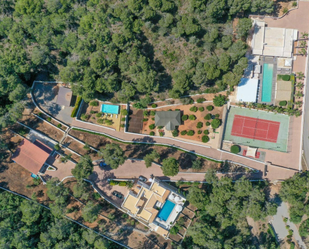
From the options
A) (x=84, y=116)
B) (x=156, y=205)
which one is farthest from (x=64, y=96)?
(x=156, y=205)

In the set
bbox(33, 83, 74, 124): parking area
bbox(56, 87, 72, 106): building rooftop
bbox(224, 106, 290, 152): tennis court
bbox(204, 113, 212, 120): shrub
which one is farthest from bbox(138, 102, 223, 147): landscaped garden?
bbox(33, 83, 74, 124): parking area

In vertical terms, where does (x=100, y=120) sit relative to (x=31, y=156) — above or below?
above

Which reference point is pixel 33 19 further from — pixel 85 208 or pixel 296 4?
pixel 296 4

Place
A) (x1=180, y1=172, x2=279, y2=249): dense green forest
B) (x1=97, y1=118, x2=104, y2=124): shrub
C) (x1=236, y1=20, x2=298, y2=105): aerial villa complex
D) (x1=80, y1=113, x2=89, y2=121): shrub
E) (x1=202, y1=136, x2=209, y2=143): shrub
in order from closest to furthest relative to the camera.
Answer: (x1=180, y1=172, x2=279, y2=249): dense green forest → (x1=80, y1=113, x2=89, y2=121): shrub → (x1=97, y1=118, x2=104, y2=124): shrub → (x1=202, y1=136, x2=209, y2=143): shrub → (x1=236, y1=20, x2=298, y2=105): aerial villa complex

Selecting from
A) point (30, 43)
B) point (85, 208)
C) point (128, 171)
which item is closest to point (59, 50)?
point (30, 43)

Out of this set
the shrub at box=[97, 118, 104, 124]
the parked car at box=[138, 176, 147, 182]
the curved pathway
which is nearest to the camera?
the parked car at box=[138, 176, 147, 182]

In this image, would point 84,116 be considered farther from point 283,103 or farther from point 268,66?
point 283,103

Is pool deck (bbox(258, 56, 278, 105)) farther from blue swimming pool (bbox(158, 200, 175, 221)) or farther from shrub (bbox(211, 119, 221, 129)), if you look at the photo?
blue swimming pool (bbox(158, 200, 175, 221))
